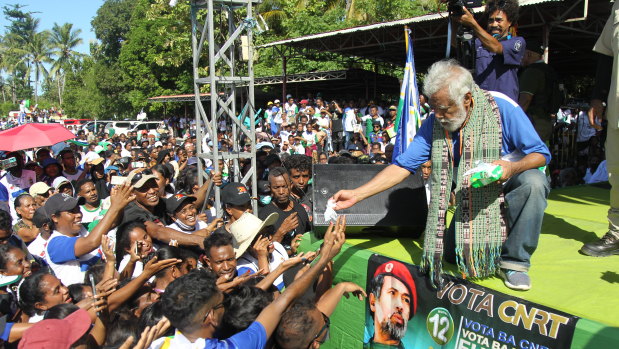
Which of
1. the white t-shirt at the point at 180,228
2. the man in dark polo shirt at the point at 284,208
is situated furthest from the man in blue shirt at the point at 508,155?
the white t-shirt at the point at 180,228

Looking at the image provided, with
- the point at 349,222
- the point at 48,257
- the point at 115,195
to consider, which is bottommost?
the point at 48,257

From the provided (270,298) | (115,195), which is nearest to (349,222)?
(270,298)

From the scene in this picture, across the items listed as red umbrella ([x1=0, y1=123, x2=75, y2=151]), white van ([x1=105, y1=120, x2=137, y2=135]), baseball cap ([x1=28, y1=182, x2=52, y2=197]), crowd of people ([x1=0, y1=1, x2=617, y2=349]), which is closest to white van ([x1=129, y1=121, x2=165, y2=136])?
white van ([x1=105, y1=120, x2=137, y2=135])

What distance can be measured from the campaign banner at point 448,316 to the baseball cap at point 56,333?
5.79 ft

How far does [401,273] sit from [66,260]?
2.47m

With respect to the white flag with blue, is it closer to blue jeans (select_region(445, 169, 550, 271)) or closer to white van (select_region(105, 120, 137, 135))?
blue jeans (select_region(445, 169, 550, 271))

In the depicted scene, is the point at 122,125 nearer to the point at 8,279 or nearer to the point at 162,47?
the point at 162,47

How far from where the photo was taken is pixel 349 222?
386 centimetres

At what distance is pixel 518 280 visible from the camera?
8.78 ft

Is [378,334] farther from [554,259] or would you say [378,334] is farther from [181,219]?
[181,219]

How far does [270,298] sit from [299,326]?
0.36 m

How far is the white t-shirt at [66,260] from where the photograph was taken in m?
3.71

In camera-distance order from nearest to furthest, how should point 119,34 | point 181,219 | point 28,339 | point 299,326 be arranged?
point 28,339 < point 299,326 < point 181,219 < point 119,34

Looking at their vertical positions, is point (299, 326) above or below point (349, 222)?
below
